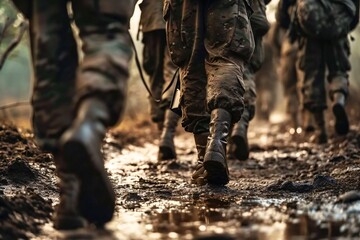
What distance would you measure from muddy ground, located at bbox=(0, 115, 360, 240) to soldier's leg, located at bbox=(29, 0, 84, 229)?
0.39 m

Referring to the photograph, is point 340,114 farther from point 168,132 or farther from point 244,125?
point 168,132

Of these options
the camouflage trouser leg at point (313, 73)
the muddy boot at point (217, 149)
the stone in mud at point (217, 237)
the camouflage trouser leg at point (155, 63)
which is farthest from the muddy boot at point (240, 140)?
the stone in mud at point (217, 237)

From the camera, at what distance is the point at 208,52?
14.4 feet

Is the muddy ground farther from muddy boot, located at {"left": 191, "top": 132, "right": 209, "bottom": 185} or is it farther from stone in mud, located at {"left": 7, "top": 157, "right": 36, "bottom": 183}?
muddy boot, located at {"left": 191, "top": 132, "right": 209, "bottom": 185}

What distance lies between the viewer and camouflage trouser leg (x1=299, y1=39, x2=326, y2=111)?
783 centimetres

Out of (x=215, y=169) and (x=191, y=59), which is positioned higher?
(x=191, y=59)

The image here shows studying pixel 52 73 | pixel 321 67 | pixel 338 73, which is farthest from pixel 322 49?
pixel 52 73

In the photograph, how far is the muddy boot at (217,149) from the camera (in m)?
4.04

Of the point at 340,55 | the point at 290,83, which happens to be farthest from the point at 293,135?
the point at 340,55

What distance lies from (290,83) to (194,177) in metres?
6.75

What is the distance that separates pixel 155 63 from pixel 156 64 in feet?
0.12

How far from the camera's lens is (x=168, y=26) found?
15.5ft

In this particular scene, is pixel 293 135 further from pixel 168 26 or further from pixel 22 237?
pixel 22 237

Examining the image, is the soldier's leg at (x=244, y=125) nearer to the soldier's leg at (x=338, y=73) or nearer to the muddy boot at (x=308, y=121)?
the soldier's leg at (x=338, y=73)
